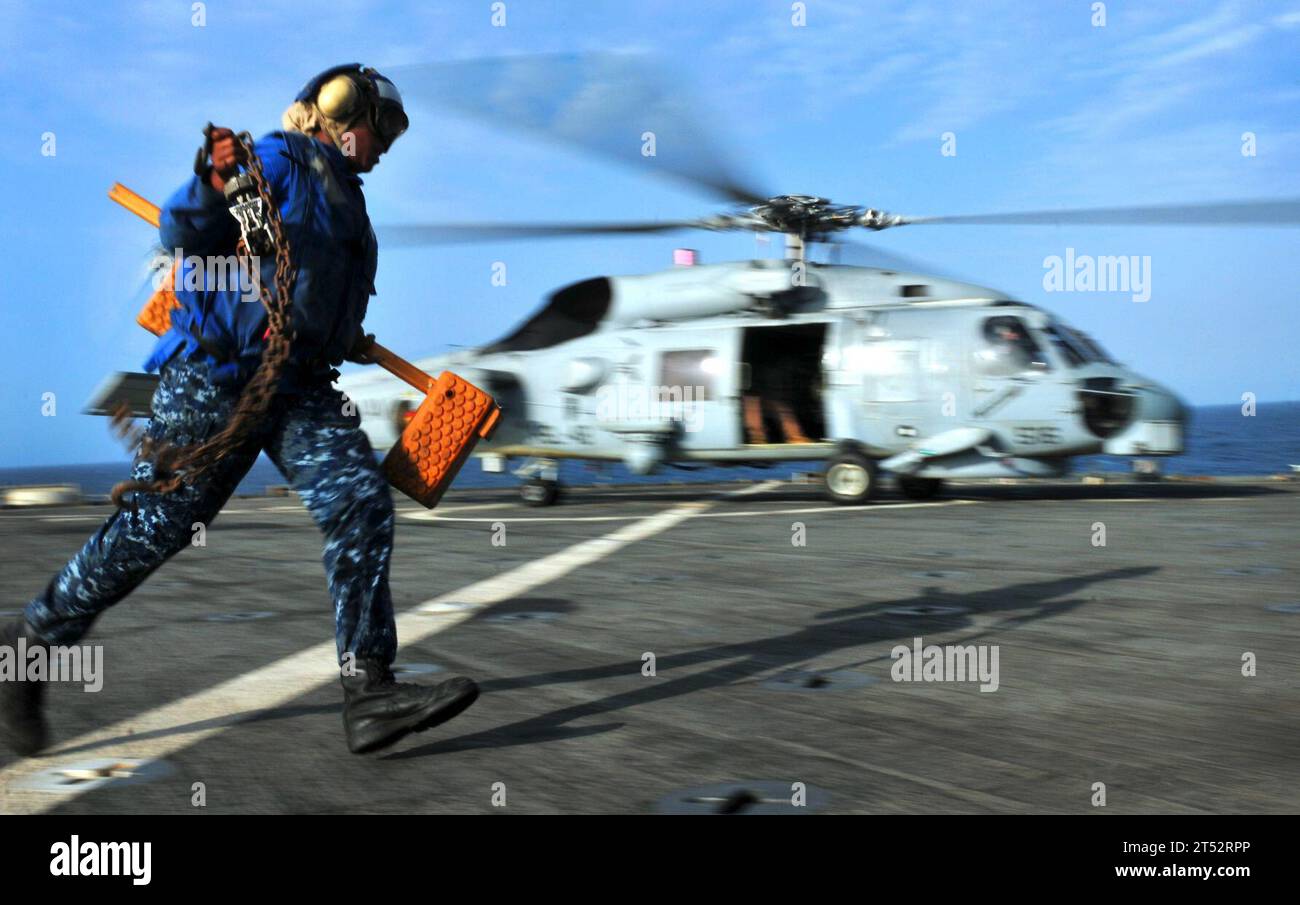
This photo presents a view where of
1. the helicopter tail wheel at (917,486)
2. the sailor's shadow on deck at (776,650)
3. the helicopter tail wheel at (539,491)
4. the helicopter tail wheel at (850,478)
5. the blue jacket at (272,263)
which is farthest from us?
the helicopter tail wheel at (539,491)

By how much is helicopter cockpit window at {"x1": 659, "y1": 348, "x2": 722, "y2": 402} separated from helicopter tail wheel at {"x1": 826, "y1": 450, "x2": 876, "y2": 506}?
69.4 inches

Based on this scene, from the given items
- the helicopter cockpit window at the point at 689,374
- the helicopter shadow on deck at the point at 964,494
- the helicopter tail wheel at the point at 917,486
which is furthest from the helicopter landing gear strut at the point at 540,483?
the helicopter tail wheel at the point at 917,486

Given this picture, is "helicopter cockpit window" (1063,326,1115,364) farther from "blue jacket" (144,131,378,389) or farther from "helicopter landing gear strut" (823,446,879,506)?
"blue jacket" (144,131,378,389)

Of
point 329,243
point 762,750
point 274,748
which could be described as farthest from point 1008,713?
point 329,243

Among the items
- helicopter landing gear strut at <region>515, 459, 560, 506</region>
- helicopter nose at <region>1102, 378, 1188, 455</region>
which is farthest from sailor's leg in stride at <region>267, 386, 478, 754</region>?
helicopter landing gear strut at <region>515, 459, 560, 506</region>

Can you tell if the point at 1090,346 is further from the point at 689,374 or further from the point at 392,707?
the point at 392,707

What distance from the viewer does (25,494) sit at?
50.5 feet

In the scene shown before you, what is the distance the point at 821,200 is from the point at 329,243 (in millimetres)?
10548

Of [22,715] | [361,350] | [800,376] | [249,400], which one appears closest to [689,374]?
[800,376]

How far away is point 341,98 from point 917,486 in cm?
1134

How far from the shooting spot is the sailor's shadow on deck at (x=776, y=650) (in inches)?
132

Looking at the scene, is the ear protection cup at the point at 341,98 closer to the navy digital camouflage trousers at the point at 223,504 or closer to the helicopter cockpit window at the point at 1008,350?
the navy digital camouflage trousers at the point at 223,504

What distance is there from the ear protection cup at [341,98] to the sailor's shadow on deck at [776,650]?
5.95 feet
